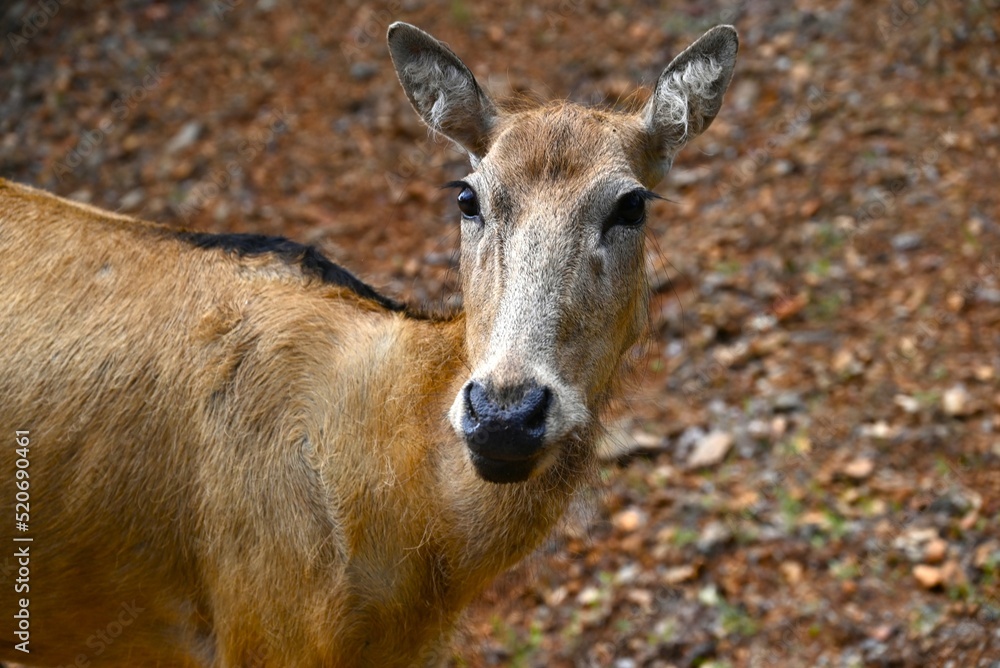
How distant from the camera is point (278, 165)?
12.0 meters

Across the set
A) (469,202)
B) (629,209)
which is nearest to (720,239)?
(629,209)

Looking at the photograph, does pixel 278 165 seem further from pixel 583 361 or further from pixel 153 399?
pixel 583 361

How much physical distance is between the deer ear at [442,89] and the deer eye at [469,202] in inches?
22.6

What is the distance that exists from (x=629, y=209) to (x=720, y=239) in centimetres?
544

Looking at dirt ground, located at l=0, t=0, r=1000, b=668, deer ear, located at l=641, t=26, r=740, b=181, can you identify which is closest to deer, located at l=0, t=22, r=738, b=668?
deer ear, located at l=641, t=26, r=740, b=181

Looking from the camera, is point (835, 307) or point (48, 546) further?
point (835, 307)

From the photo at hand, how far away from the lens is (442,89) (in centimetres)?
574

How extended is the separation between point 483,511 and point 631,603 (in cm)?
305

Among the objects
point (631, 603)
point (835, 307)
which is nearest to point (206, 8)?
point (835, 307)

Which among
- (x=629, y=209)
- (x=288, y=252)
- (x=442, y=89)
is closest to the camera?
(x=629, y=209)

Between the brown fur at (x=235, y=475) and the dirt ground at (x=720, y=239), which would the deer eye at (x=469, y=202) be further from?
the dirt ground at (x=720, y=239)

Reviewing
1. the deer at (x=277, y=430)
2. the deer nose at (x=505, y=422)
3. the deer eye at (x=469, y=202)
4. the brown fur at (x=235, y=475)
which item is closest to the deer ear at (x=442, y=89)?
the deer at (x=277, y=430)

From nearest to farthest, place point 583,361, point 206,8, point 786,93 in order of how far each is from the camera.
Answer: point 583,361 → point 786,93 → point 206,8

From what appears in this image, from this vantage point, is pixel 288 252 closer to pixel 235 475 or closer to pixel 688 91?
pixel 235 475
